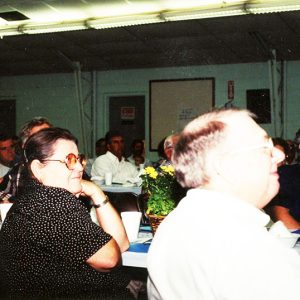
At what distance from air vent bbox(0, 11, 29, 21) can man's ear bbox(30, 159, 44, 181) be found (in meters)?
4.87

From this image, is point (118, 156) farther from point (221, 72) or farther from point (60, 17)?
point (221, 72)

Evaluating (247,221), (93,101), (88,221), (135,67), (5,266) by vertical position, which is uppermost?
(135,67)

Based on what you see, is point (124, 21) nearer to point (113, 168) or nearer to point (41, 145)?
point (113, 168)

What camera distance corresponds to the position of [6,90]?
11703 millimetres

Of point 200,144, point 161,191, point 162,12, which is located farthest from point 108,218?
point 162,12

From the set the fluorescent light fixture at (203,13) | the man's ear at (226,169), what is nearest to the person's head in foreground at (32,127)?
the man's ear at (226,169)

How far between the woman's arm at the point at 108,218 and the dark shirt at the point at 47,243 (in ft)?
1.54

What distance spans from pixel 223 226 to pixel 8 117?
11.3 metres

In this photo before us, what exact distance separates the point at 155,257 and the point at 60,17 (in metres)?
6.06

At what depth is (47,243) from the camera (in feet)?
5.35

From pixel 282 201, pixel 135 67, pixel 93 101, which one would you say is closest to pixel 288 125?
pixel 135 67

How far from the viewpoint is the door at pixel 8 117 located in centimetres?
1153

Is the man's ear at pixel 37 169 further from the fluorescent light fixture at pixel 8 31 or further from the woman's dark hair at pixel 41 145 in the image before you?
the fluorescent light fixture at pixel 8 31

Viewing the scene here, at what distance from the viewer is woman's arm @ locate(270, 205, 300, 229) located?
2.66 m
